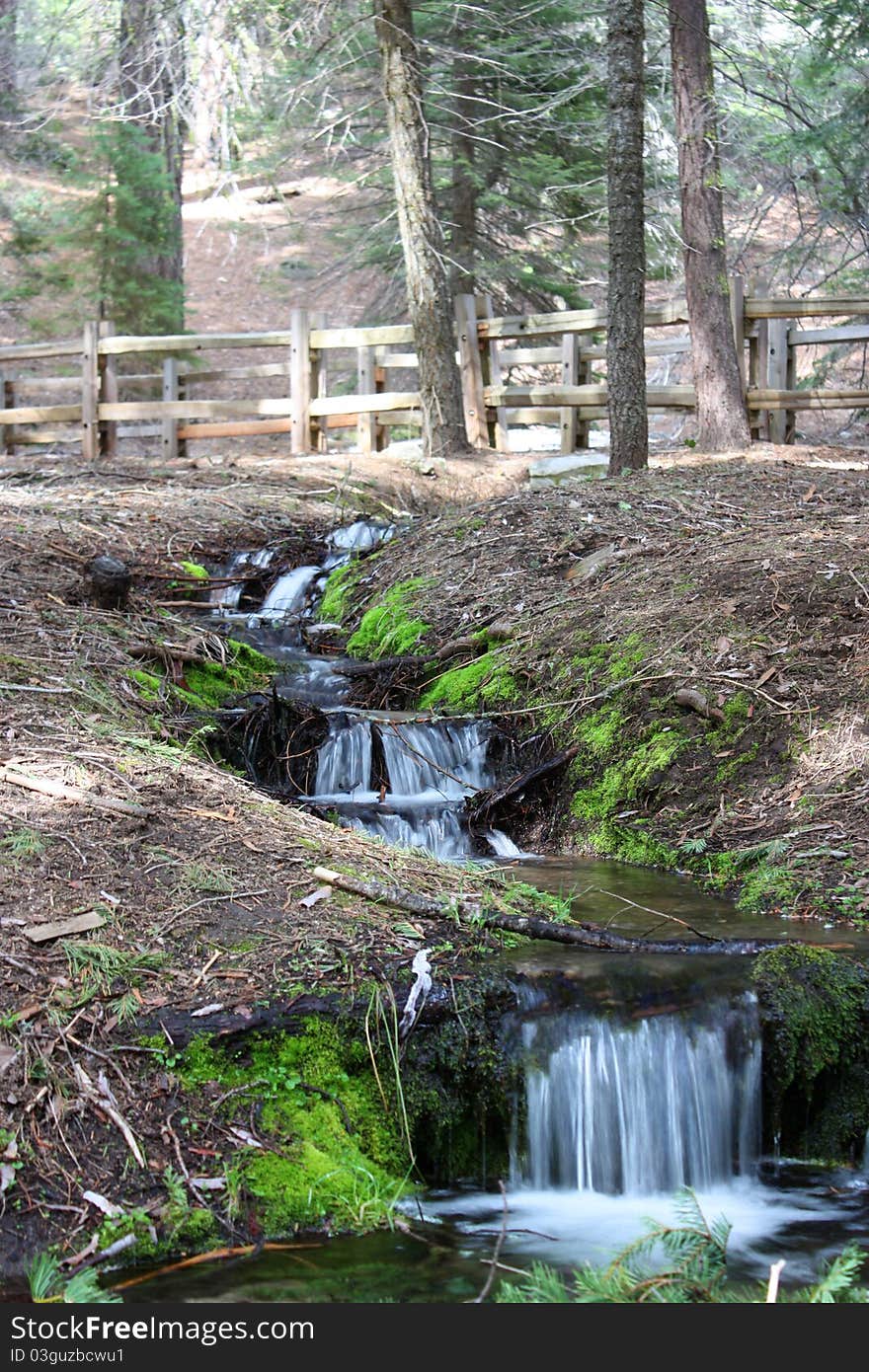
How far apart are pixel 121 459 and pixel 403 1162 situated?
12.5 metres

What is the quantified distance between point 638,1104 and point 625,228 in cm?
866

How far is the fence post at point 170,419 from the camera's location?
53.1 feet

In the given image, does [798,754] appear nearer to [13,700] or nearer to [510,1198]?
[510,1198]

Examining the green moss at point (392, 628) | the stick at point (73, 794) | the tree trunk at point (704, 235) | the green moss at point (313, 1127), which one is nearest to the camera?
the green moss at point (313, 1127)

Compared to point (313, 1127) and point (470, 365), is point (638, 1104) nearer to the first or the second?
point (313, 1127)

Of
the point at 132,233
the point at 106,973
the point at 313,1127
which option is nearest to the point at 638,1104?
the point at 313,1127

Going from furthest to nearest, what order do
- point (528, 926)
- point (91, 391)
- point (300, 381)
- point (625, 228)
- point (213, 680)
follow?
point (91, 391)
point (300, 381)
point (625, 228)
point (213, 680)
point (528, 926)

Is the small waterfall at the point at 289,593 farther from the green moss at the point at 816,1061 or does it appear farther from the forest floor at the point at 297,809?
the green moss at the point at 816,1061

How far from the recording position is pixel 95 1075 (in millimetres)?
4023

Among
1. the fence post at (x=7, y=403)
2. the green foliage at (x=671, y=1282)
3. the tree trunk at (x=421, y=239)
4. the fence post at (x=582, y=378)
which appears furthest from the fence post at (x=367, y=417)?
the green foliage at (x=671, y=1282)

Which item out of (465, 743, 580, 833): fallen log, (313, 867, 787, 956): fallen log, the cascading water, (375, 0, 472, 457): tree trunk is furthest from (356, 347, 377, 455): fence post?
(313, 867, 787, 956): fallen log

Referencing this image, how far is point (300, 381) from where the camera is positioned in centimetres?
1571

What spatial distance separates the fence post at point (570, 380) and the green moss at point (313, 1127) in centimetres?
1197

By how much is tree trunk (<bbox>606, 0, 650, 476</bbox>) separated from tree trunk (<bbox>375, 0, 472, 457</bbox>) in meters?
3.28
